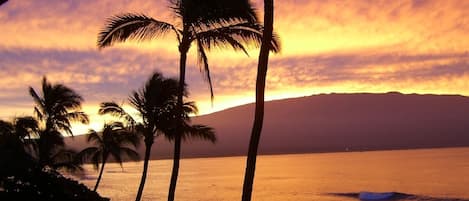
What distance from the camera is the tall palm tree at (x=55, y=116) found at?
2984 cm

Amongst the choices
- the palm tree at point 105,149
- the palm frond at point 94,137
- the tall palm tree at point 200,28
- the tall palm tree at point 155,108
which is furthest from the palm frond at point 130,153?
the tall palm tree at point 200,28

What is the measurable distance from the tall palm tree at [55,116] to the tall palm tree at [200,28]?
537 inches

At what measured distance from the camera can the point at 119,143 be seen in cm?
3875

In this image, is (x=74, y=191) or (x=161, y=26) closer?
(x=74, y=191)

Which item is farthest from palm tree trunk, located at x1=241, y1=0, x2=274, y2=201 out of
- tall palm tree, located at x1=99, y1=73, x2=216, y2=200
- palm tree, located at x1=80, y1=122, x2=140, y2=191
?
palm tree, located at x1=80, y1=122, x2=140, y2=191

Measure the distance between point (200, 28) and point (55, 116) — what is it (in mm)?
16364

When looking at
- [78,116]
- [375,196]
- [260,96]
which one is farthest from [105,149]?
[375,196]

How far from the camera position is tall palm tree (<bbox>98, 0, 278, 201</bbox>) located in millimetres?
15172

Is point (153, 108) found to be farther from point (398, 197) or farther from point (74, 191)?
point (398, 197)

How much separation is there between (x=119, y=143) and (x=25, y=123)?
10.2 metres

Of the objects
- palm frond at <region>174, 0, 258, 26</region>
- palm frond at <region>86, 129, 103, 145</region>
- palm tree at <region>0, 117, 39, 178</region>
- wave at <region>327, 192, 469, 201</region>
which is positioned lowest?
wave at <region>327, 192, 469, 201</region>

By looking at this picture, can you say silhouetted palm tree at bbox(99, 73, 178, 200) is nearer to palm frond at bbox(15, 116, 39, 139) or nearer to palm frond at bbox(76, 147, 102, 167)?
palm frond at bbox(15, 116, 39, 139)

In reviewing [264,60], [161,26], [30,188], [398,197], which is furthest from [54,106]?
[398,197]

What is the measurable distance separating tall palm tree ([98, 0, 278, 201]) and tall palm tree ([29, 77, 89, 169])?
1364cm
